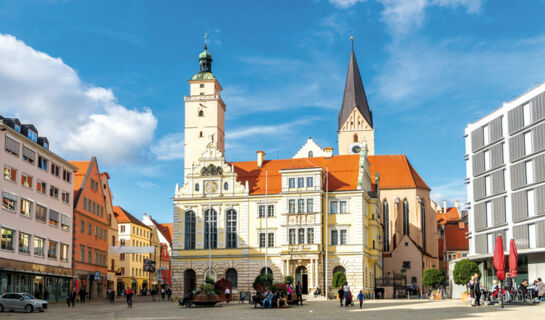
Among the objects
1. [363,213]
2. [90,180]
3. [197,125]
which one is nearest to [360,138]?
[197,125]

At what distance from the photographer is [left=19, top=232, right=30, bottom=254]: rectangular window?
5850 centimetres

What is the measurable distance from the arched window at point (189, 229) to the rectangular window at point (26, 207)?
72.7ft

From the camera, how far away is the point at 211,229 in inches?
3098

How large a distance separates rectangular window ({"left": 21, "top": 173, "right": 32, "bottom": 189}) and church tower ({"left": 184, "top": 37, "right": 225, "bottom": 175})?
3158 centimetres

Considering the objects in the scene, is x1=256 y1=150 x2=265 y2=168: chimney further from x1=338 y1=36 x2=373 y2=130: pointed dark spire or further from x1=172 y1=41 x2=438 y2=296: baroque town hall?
x1=338 y1=36 x2=373 y2=130: pointed dark spire

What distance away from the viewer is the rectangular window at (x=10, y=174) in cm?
5641

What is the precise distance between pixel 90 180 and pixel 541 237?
4857 cm

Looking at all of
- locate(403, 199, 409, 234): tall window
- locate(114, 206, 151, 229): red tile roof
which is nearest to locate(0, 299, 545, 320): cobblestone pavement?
locate(403, 199, 409, 234): tall window

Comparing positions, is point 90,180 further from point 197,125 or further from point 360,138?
point 360,138


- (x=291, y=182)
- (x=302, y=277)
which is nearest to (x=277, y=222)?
(x=291, y=182)

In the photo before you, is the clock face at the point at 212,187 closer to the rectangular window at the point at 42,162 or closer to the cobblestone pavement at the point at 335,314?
the rectangular window at the point at 42,162

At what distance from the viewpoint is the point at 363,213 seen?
7488cm

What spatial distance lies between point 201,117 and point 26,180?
1394 inches

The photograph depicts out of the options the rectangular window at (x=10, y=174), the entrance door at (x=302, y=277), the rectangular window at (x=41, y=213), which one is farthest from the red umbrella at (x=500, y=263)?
the rectangular window at (x=41, y=213)
